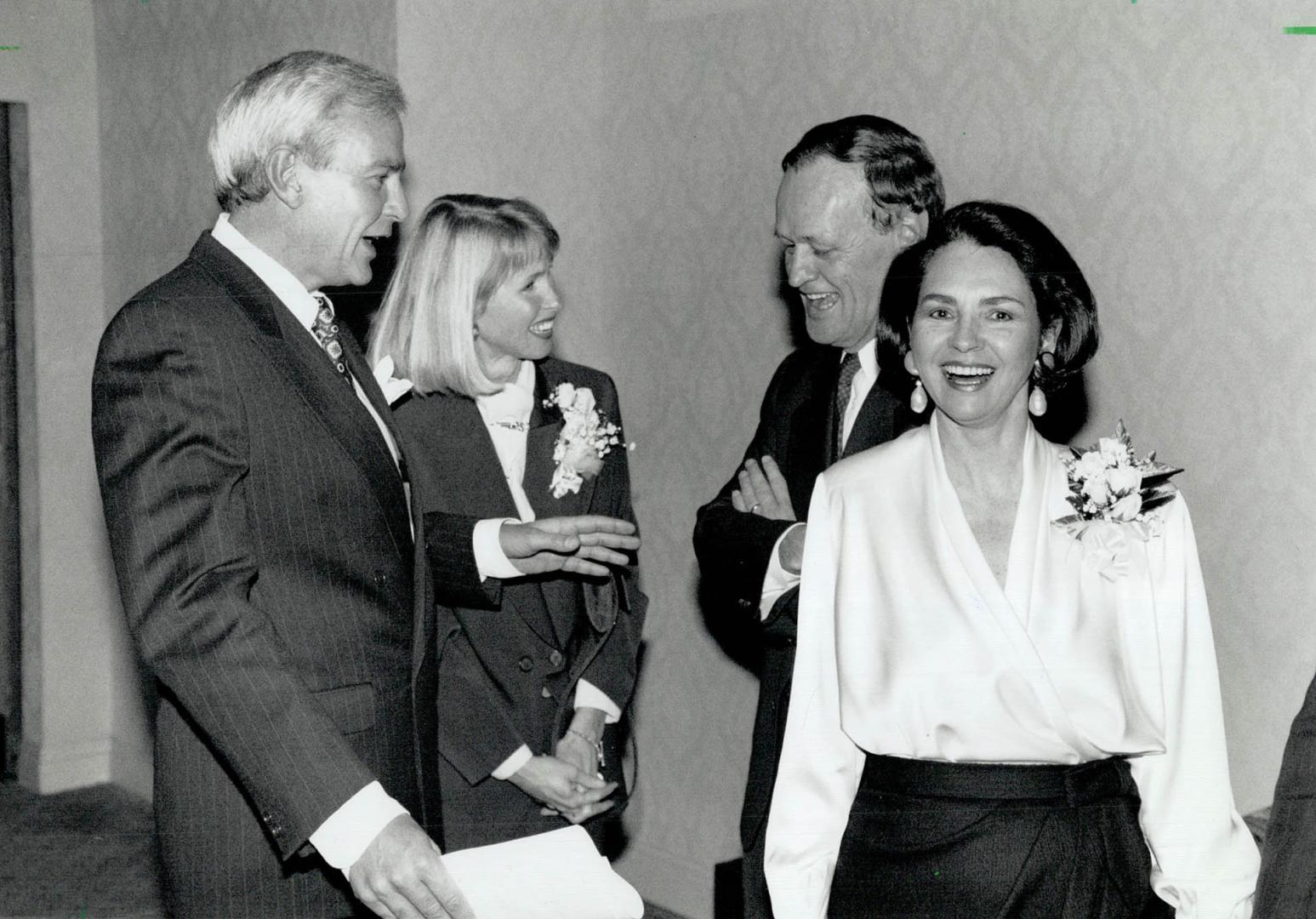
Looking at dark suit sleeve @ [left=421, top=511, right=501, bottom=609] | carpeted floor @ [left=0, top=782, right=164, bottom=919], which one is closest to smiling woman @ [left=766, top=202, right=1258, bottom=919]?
dark suit sleeve @ [left=421, top=511, right=501, bottom=609]

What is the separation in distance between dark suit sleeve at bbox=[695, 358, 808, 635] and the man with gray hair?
66cm

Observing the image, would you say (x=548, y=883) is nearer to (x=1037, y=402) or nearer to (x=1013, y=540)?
(x=1013, y=540)

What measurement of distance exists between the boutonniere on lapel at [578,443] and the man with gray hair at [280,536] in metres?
0.74

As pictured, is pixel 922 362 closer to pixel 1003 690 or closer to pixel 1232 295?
pixel 1003 690

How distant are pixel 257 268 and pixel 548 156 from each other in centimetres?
278

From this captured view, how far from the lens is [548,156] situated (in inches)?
200

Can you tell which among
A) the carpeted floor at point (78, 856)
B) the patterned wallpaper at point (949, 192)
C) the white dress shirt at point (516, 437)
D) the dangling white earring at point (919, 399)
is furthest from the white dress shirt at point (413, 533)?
the carpeted floor at point (78, 856)

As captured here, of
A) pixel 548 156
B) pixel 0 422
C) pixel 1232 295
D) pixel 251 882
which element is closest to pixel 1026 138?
→ pixel 1232 295

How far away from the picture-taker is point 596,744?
3.41m

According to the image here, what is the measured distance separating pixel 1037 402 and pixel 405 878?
134 cm

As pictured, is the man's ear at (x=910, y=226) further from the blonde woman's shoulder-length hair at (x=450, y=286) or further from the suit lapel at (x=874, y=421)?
the blonde woman's shoulder-length hair at (x=450, y=286)

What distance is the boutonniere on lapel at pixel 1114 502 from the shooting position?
2.32 metres

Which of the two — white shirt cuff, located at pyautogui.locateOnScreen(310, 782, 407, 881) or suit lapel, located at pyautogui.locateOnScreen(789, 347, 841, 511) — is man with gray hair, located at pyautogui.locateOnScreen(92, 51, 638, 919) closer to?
white shirt cuff, located at pyautogui.locateOnScreen(310, 782, 407, 881)

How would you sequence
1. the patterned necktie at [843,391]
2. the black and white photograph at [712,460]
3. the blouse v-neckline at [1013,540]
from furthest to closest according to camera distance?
the patterned necktie at [843,391]
the blouse v-neckline at [1013,540]
the black and white photograph at [712,460]
